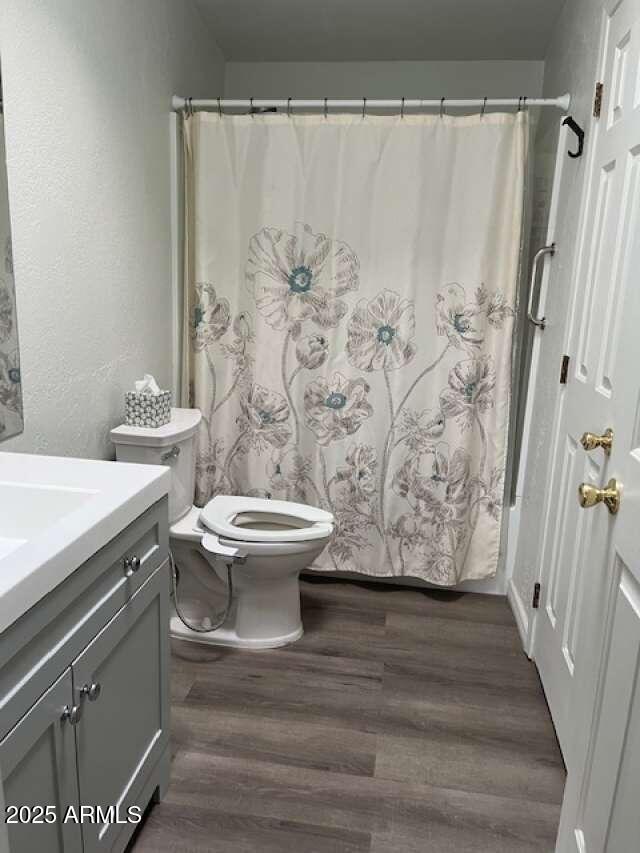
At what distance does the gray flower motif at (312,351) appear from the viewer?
2484 mm

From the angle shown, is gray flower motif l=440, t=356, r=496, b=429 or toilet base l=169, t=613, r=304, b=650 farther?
gray flower motif l=440, t=356, r=496, b=429

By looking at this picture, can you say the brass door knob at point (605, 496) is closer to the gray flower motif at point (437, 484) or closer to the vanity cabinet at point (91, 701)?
the vanity cabinet at point (91, 701)

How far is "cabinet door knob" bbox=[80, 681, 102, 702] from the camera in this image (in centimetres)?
107

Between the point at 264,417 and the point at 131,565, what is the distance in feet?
4.50

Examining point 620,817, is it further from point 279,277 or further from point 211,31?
point 211,31

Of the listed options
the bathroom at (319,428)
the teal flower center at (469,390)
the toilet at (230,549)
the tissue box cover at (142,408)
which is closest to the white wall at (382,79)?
the bathroom at (319,428)

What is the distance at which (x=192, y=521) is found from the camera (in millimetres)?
2219

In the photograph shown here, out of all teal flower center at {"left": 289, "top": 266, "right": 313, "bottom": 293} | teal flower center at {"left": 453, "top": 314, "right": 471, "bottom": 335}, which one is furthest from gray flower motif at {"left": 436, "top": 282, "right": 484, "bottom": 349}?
teal flower center at {"left": 289, "top": 266, "right": 313, "bottom": 293}

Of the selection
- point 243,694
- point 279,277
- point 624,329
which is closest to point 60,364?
point 279,277

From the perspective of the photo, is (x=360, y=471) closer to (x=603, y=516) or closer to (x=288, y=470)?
(x=288, y=470)

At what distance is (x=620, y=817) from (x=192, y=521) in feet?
5.13

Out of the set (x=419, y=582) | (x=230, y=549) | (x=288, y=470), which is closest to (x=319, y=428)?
(x=288, y=470)

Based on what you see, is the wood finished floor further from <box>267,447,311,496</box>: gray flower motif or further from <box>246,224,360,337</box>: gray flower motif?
<box>246,224,360,337</box>: gray flower motif

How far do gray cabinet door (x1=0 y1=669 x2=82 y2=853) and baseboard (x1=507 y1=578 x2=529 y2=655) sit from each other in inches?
64.8
